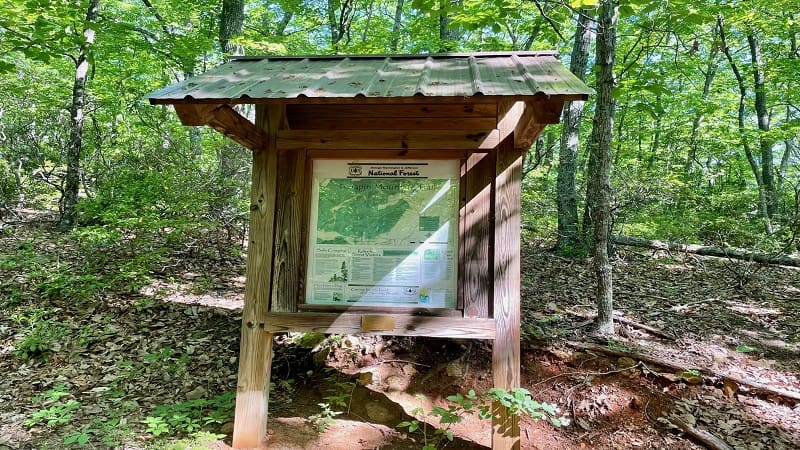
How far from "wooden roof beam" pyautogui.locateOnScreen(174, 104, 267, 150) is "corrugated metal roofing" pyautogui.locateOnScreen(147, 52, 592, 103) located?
0.28ft

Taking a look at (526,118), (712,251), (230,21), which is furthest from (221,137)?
(712,251)

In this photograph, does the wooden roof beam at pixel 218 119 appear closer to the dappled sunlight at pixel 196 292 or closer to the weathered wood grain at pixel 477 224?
the weathered wood grain at pixel 477 224

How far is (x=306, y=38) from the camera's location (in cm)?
1378

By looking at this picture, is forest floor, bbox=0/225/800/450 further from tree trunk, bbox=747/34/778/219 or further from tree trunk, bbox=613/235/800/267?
tree trunk, bbox=747/34/778/219

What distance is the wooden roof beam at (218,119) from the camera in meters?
2.40

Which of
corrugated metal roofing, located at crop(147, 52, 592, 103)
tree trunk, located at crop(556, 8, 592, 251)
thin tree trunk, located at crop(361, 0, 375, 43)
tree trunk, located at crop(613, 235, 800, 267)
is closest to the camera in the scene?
corrugated metal roofing, located at crop(147, 52, 592, 103)

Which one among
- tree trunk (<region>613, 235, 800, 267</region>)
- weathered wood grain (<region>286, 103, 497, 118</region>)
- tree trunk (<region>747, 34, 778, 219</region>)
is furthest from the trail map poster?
tree trunk (<region>747, 34, 778, 219</region>)

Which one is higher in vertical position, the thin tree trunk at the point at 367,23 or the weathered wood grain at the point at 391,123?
the thin tree trunk at the point at 367,23

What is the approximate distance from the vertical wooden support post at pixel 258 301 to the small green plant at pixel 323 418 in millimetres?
395

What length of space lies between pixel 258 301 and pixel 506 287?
5.68 ft

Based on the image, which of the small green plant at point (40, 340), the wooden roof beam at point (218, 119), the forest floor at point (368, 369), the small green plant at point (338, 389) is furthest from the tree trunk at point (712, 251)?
the small green plant at point (40, 340)

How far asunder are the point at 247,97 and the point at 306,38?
42.3 feet

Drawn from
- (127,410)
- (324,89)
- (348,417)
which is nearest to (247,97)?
(324,89)

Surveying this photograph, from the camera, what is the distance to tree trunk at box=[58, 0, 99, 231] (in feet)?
23.2
